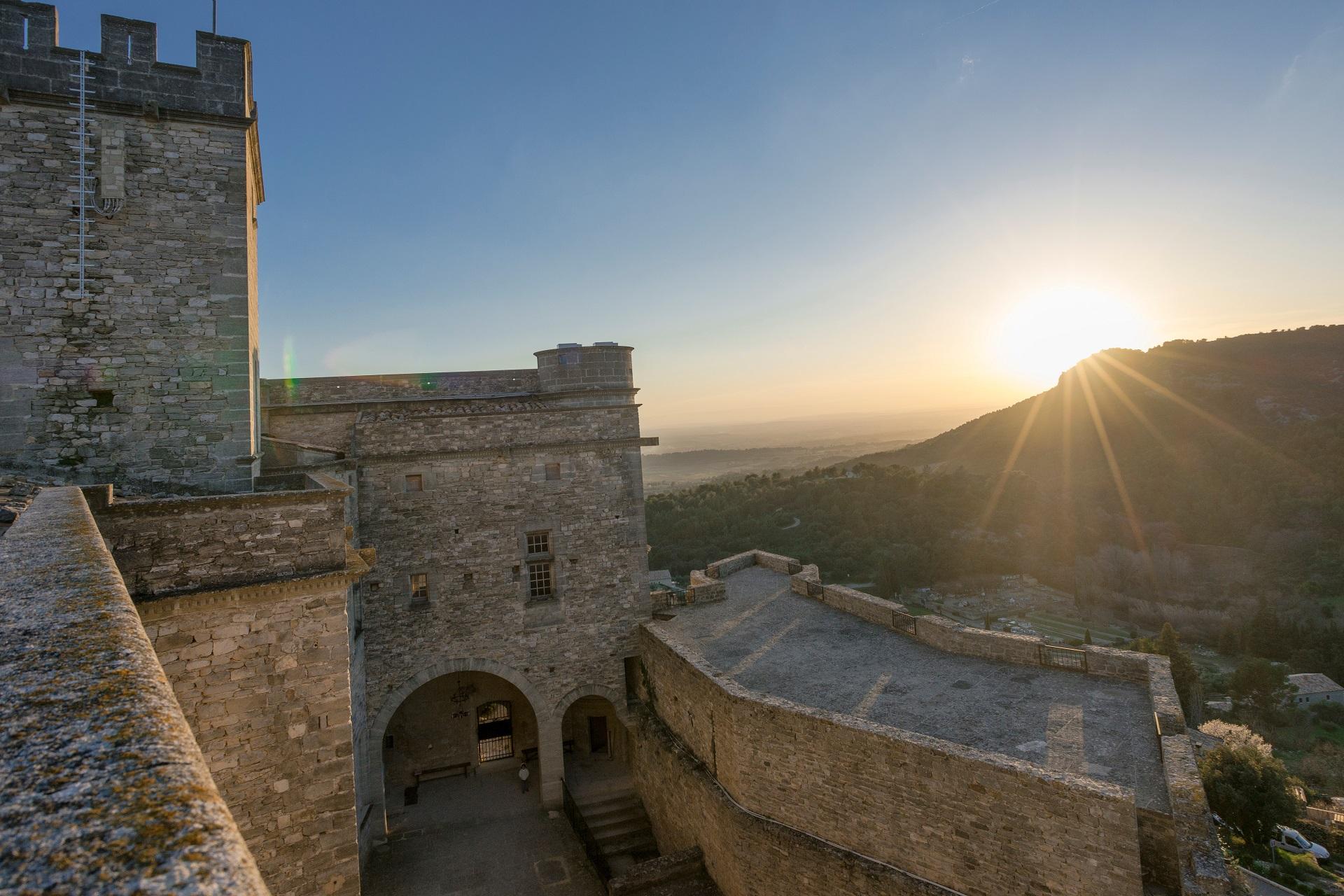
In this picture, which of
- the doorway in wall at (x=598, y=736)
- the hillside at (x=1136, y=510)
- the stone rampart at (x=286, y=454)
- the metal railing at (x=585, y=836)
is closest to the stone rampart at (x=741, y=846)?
the metal railing at (x=585, y=836)

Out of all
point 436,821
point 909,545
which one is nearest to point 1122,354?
point 909,545

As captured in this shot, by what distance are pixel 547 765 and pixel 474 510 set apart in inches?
232

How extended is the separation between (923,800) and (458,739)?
1142cm

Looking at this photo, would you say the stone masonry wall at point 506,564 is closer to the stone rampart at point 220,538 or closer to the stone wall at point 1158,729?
the stone wall at point 1158,729

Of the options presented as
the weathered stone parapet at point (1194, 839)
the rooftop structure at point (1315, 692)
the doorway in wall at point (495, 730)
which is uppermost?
the weathered stone parapet at point (1194, 839)

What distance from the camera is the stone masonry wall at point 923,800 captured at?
737 cm

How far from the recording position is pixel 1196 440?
67.3 m

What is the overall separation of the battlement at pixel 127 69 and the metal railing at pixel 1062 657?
15.6 m

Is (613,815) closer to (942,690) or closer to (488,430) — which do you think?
(942,690)

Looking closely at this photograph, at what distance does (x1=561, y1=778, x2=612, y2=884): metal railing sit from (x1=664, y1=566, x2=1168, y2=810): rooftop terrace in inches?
162

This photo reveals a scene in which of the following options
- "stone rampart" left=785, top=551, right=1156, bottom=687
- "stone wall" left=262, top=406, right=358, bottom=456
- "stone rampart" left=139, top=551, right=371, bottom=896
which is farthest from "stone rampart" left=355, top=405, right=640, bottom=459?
"stone rampart" left=139, top=551, right=371, bottom=896

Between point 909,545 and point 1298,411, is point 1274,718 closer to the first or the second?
point 909,545

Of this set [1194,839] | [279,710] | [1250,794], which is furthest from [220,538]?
[1250,794]

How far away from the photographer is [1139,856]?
24.3ft
